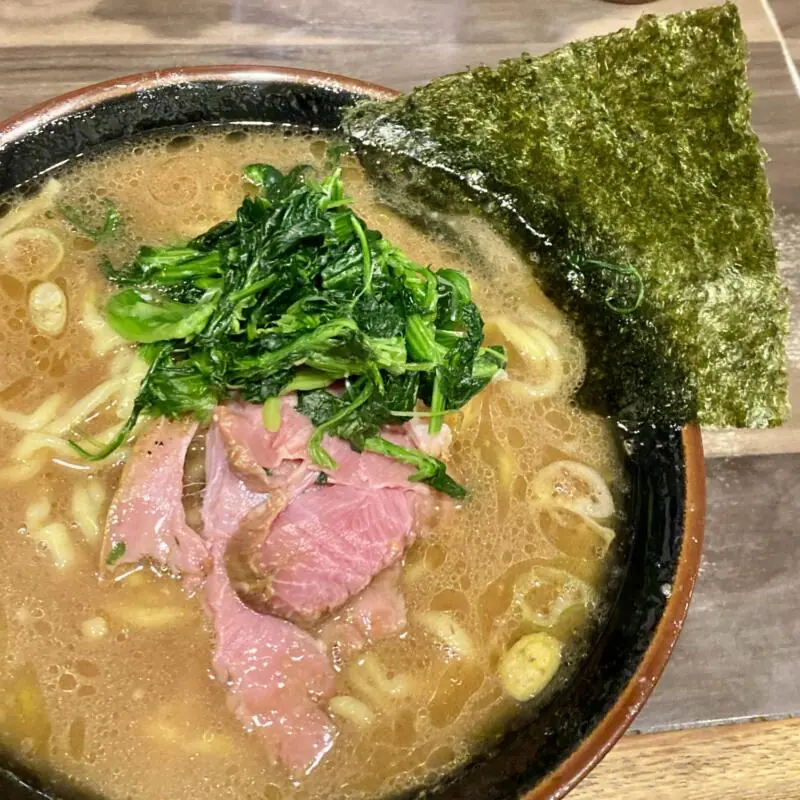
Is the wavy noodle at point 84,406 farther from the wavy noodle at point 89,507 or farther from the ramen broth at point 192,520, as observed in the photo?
the wavy noodle at point 89,507

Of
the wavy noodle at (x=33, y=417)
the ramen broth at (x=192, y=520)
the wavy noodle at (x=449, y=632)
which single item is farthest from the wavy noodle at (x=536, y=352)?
the wavy noodle at (x=33, y=417)

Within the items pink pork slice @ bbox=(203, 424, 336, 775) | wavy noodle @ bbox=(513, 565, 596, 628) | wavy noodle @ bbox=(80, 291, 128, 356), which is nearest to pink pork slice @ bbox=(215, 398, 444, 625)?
pink pork slice @ bbox=(203, 424, 336, 775)

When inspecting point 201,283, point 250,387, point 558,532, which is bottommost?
point 558,532

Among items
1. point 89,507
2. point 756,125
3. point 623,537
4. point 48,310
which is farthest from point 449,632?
point 756,125

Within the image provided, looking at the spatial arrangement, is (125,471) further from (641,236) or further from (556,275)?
(641,236)

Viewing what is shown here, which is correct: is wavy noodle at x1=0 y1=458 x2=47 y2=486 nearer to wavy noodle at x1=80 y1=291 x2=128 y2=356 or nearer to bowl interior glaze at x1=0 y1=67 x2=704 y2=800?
wavy noodle at x1=80 y1=291 x2=128 y2=356

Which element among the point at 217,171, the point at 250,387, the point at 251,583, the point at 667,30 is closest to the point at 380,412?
the point at 250,387

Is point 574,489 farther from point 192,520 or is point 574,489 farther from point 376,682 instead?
point 192,520

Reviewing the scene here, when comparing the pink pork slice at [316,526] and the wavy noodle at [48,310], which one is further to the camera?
the wavy noodle at [48,310]
